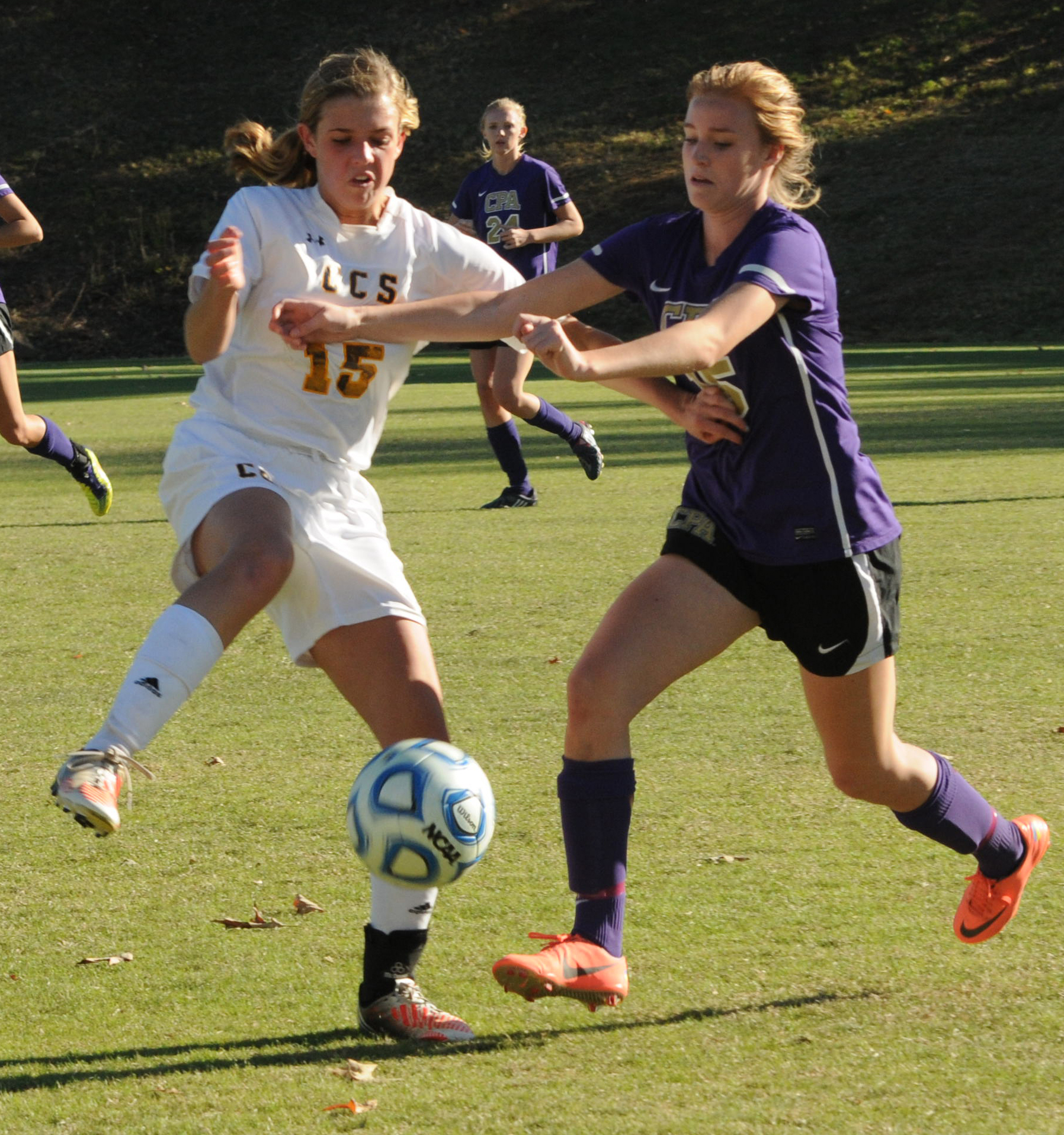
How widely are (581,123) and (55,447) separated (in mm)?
30779

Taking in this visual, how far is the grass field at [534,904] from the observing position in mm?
2961

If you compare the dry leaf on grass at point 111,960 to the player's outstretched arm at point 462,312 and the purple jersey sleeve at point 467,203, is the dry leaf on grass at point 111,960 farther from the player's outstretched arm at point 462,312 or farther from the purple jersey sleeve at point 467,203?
the purple jersey sleeve at point 467,203

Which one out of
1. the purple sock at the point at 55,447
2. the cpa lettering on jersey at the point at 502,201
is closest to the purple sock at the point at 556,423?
the cpa lettering on jersey at the point at 502,201

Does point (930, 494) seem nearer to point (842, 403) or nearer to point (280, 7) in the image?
point (842, 403)

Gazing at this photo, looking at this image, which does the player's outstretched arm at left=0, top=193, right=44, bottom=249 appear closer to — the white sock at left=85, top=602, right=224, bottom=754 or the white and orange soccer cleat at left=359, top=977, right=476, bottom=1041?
the white sock at left=85, top=602, right=224, bottom=754

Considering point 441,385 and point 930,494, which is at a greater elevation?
point 930,494

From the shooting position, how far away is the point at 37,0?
138 feet

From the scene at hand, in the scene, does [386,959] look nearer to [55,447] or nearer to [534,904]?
[534,904]

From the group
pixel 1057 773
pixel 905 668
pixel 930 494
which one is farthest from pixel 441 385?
pixel 1057 773

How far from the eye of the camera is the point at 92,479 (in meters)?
8.24

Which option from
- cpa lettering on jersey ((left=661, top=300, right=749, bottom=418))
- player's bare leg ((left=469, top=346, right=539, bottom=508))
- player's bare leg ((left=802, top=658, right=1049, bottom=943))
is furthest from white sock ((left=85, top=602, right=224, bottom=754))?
player's bare leg ((left=469, top=346, right=539, bottom=508))

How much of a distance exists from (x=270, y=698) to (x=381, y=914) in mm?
2683

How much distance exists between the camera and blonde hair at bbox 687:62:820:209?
3473 millimetres

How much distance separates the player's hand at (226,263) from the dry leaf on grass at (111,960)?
143 cm
